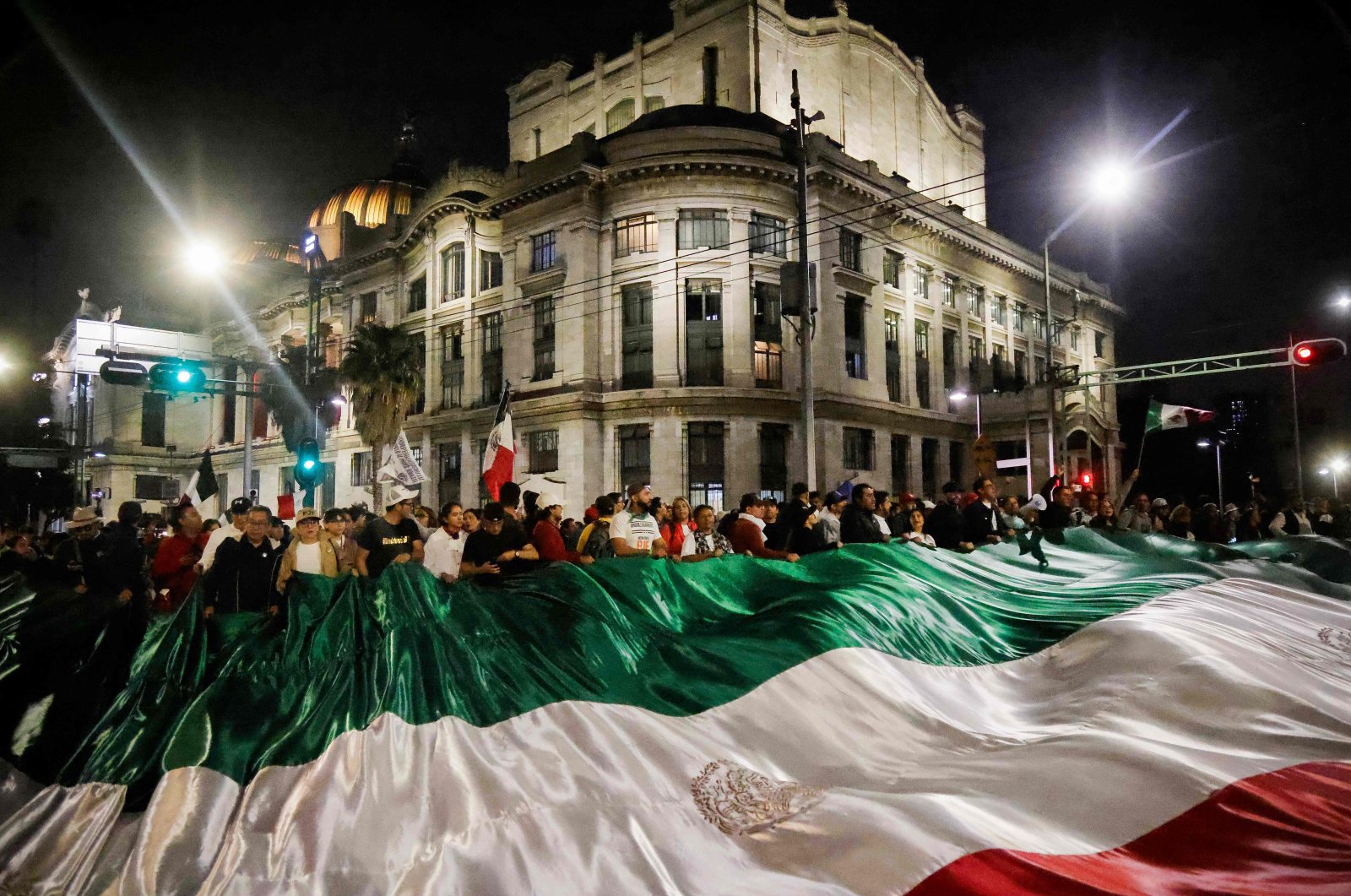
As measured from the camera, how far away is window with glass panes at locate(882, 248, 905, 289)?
39.3 metres

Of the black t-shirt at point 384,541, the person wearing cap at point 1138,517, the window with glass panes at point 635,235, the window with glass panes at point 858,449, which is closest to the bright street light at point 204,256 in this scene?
the black t-shirt at point 384,541

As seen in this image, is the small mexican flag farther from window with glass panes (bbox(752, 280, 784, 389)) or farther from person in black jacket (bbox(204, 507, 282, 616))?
person in black jacket (bbox(204, 507, 282, 616))

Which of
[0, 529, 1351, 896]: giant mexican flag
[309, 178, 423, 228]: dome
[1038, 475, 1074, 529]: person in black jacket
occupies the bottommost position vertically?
[0, 529, 1351, 896]: giant mexican flag

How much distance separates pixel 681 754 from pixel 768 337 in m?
30.3

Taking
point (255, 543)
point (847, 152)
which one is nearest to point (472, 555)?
point (255, 543)

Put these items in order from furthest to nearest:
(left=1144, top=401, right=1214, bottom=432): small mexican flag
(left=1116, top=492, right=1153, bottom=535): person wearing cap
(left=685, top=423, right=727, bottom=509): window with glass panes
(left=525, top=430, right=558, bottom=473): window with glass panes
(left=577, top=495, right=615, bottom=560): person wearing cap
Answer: (left=525, top=430, right=558, bottom=473): window with glass panes < (left=685, top=423, right=727, bottom=509): window with glass panes < (left=1144, top=401, right=1214, bottom=432): small mexican flag < (left=1116, top=492, right=1153, bottom=535): person wearing cap < (left=577, top=495, right=615, bottom=560): person wearing cap

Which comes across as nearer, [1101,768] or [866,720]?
[1101,768]

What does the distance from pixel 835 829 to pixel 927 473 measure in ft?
128

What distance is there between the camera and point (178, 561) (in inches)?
405

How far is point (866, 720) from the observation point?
513 centimetres

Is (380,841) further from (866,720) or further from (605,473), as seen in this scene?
(605,473)

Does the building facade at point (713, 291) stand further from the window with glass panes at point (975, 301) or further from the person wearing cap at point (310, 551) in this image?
the person wearing cap at point (310, 551)

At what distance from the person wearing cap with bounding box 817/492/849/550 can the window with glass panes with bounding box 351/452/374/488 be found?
1434 inches

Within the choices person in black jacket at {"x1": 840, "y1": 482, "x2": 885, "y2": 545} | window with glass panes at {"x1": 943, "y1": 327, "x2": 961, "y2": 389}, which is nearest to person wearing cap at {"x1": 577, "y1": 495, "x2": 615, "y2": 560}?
person in black jacket at {"x1": 840, "y1": 482, "x2": 885, "y2": 545}
